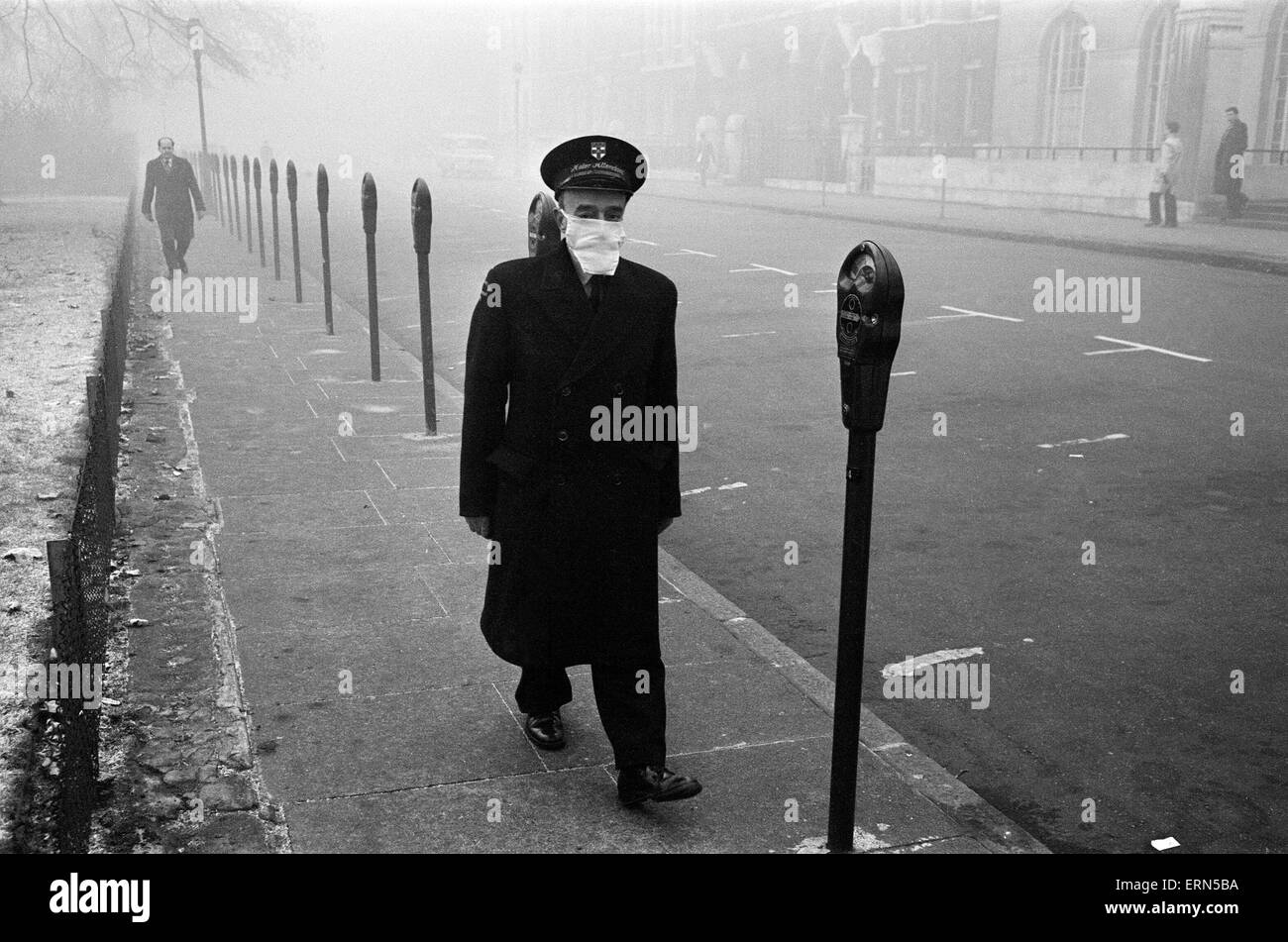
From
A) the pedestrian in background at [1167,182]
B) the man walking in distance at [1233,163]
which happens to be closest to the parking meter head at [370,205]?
the pedestrian in background at [1167,182]

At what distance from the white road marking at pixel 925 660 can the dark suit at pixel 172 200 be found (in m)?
14.3

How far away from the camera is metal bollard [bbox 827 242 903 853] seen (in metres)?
3.25

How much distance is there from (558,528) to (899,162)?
1387 inches

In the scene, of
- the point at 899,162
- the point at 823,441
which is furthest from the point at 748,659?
the point at 899,162

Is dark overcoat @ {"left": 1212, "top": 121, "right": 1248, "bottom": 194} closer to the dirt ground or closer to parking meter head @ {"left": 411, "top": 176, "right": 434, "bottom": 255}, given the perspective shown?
the dirt ground

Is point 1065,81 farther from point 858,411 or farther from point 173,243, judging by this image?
point 858,411

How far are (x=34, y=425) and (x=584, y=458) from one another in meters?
5.01

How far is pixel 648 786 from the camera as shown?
3.93m

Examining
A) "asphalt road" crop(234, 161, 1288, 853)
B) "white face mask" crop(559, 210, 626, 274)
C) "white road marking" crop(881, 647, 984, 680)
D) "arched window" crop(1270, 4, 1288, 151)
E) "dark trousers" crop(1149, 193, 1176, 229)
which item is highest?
"arched window" crop(1270, 4, 1288, 151)

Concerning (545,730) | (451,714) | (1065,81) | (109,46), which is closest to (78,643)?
(451,714)

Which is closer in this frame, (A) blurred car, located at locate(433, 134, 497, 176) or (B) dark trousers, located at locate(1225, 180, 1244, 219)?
(B) dark trousers, located at locate(1225, 180, 1244, 219)

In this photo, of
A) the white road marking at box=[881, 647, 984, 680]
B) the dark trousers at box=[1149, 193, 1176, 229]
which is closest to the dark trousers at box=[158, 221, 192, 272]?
the white road marking at box=[881, 647, 984, 680]

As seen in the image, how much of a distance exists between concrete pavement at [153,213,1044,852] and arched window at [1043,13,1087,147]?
31.1 meters

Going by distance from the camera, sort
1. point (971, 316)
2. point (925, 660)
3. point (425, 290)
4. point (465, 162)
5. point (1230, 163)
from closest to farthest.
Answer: point (925, 660)
point (425, 290)
point (971, 316)
point (1230, 163)
point (465, 162)
